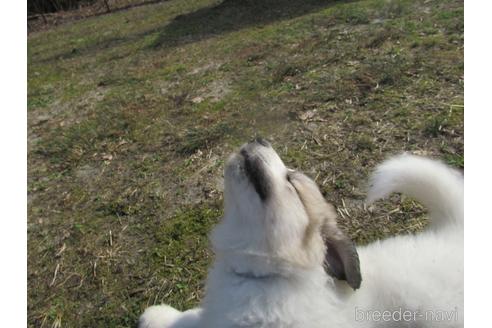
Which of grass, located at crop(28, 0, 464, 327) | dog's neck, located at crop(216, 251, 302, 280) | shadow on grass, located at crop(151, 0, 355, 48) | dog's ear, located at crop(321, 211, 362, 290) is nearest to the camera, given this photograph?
dog's ear, located at crop(321, 211, 362, 290)

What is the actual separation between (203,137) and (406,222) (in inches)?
83.2

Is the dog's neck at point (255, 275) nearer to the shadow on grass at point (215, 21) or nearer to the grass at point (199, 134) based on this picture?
the grass at point (199, 134)

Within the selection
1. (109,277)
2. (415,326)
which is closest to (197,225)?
(109,277)

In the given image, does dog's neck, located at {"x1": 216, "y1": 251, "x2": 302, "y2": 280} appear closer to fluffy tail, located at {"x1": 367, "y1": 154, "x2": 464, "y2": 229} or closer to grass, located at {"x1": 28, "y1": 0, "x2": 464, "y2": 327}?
fluffy tail, located at {"x1": 367, "y1": 154, "x2": 464, "y2": 229}

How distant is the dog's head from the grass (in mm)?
978

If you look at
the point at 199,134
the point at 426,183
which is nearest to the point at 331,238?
the point at 426,183

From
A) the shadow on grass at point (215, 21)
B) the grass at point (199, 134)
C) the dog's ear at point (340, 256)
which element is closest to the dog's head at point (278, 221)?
the dog's ear at point (340, 256)

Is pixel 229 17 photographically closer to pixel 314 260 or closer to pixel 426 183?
pixel 426 183

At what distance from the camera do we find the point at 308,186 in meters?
2.09

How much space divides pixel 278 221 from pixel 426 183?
735 millimetres

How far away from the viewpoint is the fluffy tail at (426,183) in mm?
1912

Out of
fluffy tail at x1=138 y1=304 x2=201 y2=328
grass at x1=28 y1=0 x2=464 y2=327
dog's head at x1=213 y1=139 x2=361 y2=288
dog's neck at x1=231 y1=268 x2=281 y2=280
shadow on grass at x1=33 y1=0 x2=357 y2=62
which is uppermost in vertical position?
dog's head at x1=213 y1=139 x2=361 y2=288

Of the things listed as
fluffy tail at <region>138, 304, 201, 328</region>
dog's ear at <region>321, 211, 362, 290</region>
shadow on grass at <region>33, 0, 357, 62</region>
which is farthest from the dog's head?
shadow on grass at <region>33, 0, 357, 62</region>

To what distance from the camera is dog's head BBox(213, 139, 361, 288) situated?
1.84m
